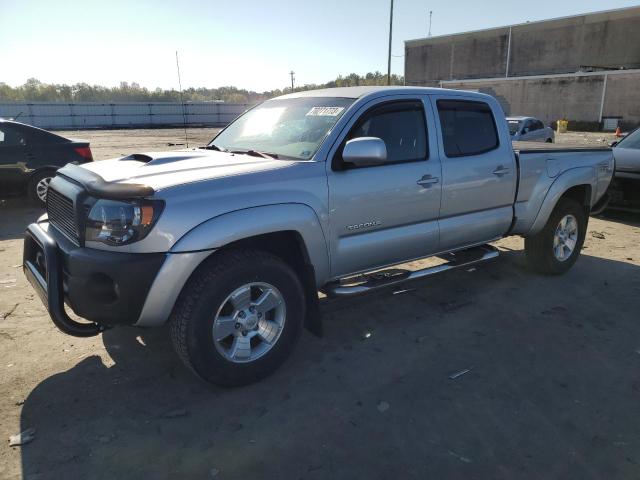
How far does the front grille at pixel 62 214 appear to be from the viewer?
315 cm

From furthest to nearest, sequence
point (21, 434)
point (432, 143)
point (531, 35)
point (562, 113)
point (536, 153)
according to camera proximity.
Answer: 1. point (531, 35)
2. point (562, 113)
3. point (536, 153)
4. point (432, 143)
5. point (21, 434)

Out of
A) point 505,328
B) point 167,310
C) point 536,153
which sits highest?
point 536,153

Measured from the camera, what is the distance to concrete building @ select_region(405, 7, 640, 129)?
38.7 meters

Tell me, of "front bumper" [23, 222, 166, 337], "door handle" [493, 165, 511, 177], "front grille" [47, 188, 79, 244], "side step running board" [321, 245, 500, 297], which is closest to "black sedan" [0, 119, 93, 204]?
"front grille" [47, 188, 79, 244]

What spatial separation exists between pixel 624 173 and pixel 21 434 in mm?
8523

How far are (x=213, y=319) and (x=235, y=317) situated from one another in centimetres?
18

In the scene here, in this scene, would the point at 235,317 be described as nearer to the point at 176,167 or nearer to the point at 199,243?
the point at 199,243

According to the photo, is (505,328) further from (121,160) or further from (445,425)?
(121,160)

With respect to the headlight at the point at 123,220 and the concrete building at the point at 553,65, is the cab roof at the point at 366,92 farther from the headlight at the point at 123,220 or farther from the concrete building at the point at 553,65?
the concrete building at the point at 553,65

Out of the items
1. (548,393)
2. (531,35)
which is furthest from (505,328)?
(531,35)

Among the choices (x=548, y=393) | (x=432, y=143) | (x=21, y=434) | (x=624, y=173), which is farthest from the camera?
(x=624, y=173)

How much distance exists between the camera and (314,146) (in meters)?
3.61

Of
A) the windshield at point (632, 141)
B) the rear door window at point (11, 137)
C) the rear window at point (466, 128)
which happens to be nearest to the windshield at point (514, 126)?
the windshield at point (632, 141)

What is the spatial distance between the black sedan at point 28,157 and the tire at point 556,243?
7.73m
